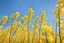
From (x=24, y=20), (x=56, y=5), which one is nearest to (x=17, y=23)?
(x=24, y=20)

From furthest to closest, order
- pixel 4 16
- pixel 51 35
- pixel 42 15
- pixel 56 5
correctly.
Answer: pixel 42 15, pixel 4 16, pixel 51 35, pixel 56 5

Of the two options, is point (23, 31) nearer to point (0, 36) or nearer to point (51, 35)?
point (0, 36)

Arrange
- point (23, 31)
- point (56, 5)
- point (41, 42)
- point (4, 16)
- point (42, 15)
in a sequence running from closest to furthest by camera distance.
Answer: point (56, 5)
point (41, 42)
point (4, 16)
point (42, 15)
point (23, 31)

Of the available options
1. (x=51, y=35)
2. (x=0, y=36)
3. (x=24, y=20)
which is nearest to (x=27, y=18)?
(x=24, y=20)

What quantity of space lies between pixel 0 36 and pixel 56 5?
44.2 ft

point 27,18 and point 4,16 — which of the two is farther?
point 27,18

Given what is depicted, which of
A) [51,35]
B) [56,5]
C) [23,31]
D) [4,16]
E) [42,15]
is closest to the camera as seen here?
[56,5]

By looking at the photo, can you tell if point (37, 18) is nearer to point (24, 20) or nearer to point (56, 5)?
point (24, 20)

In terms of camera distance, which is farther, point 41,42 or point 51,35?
point 41,42

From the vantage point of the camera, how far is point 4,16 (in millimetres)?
25172

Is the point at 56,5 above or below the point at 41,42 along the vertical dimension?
above

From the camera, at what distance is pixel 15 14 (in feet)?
87.5

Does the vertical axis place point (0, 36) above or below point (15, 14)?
below

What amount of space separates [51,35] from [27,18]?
23.9 ft
